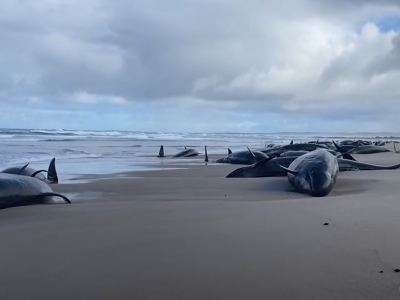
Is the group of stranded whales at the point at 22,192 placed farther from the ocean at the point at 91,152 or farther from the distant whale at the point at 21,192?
the ocean at the point at 91,152

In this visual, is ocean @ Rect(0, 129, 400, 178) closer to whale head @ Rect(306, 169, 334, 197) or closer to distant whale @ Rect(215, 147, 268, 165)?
distant whale @ Rect(215, 147, 268, 165)

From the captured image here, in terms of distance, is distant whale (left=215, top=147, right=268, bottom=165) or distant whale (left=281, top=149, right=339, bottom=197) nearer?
distant whale (left=281, top=149, right=339, bottom=197)

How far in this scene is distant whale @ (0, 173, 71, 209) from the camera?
5.10 m

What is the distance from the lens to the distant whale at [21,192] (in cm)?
510

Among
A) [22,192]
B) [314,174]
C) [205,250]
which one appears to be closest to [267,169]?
[314,174]

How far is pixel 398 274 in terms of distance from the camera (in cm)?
220

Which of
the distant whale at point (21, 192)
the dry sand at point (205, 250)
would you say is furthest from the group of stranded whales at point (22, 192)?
the dry sand at point (205, 250)

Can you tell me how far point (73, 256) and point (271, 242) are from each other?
1.25m

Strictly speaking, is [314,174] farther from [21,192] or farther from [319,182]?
[21,192]

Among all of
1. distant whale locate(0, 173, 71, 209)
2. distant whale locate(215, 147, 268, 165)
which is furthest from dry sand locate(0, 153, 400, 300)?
distant whale locate(215, 147, 268, 165)

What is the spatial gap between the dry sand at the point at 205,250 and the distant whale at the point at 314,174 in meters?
0.71

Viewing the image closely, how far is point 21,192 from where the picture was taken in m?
5.22

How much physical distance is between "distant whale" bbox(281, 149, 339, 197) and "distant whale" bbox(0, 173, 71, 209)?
Result: 296 cm

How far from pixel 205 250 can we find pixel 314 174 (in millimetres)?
3375
